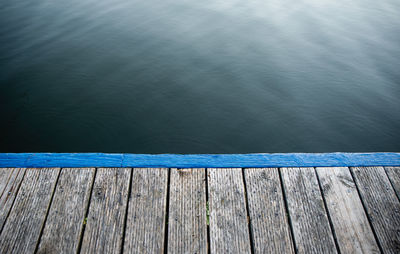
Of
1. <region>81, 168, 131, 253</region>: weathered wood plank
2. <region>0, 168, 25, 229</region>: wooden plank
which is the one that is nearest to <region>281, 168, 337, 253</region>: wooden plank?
<region>81, 168, 131, 253</region>: weathered wood plank

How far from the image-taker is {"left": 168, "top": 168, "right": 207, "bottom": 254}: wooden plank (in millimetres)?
1503

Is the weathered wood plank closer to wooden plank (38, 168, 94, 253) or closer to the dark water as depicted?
wooden plank (38, 168, 94, 253)

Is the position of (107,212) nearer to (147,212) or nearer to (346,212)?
(147,212)

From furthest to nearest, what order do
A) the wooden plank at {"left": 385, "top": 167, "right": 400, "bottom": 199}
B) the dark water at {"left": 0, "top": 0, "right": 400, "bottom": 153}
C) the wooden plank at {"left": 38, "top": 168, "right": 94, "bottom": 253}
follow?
1. the dark water at {"left": 0, "top": 0, "right": 400, "bottom": 153}
2. the wooden plank at {"left": 385, "top": 167, "right": 400, "bottom": 199}
3. the wooden plank at {"left": 38, "top": 168, "right": 94, "bottom": 253}

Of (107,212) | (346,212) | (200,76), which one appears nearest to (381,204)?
(346,212)

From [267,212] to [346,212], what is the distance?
0.50m

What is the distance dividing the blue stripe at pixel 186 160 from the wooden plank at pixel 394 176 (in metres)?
0.04

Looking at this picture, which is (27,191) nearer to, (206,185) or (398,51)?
(206,185)

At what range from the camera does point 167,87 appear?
378 cm

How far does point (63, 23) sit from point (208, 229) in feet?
17.2

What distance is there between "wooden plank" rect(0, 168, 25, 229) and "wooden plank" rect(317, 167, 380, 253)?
2.02 metres

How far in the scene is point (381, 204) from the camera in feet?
5.56

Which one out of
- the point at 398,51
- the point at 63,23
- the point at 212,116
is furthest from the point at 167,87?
the point at 398,51

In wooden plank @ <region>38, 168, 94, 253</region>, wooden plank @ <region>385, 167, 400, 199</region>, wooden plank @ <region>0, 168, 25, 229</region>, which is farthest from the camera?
wooden plank @ <region>385, 167, 400, 199</region>
